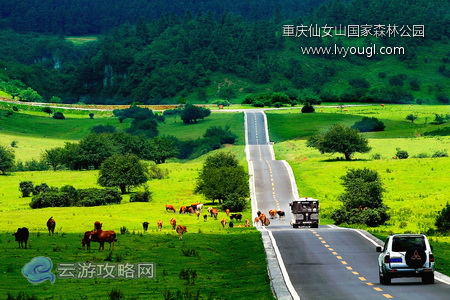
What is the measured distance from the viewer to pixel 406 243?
1171 inches

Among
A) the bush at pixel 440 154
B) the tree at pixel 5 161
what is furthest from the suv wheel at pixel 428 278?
the tree at pixel 5 161

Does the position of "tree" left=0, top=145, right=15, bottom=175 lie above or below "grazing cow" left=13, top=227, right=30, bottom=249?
above

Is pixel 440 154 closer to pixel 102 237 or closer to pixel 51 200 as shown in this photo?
pixel 51 200

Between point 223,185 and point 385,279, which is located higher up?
point 223,185

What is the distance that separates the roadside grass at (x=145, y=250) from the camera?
3112cm

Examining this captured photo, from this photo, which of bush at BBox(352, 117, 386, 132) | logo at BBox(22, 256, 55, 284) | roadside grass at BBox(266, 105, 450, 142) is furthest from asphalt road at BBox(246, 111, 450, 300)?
bush at BBox(352, 117, 386, 132)

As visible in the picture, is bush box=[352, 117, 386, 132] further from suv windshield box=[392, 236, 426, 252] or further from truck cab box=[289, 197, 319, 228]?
suv windshield box=[392, 236, 426, 252]

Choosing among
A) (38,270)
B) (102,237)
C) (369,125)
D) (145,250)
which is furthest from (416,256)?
(369,125)

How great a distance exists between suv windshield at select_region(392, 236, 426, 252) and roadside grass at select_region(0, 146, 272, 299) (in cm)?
475

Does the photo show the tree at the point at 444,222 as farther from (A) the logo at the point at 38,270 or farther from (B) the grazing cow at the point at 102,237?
(A) the logo at the point at 38,270

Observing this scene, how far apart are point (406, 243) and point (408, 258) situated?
0.77 m

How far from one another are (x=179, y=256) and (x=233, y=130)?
145 meters

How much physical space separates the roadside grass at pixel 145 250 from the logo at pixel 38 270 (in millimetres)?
362

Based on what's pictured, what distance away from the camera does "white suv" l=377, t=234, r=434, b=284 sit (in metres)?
29.2
